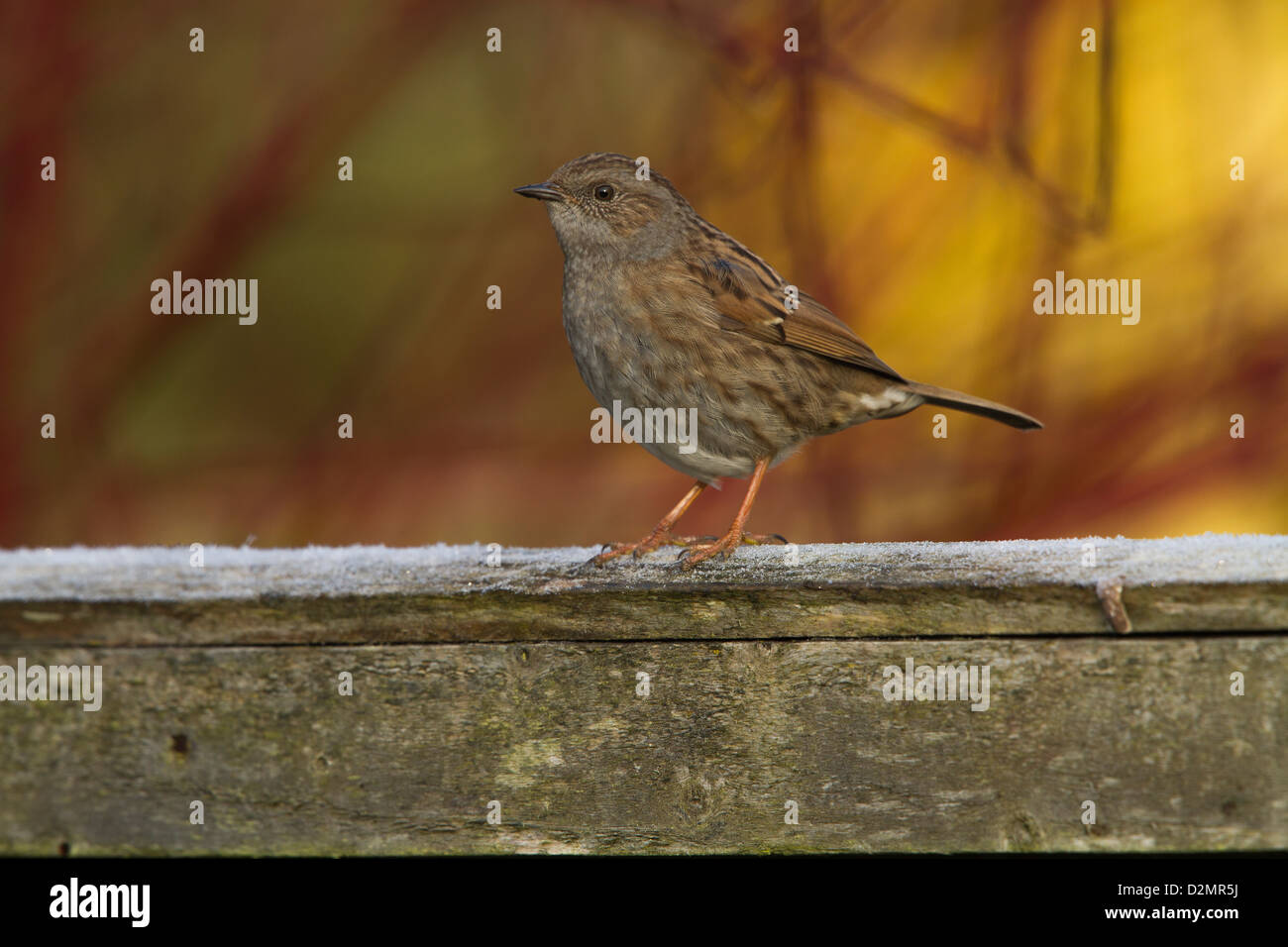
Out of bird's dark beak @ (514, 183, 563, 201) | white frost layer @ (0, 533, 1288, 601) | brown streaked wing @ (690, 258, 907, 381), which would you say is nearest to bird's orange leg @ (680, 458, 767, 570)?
white frost layer @ (0, 533, 1288, 601)

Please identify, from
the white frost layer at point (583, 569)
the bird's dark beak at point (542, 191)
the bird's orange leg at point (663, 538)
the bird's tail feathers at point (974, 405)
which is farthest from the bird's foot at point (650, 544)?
the bird's dark beak at point (542, 191)

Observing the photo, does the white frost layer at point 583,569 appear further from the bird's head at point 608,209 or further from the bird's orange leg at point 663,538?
the bird's head at point 608,209

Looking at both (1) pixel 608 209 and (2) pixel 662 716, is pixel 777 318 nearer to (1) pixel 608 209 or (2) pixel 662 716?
(1) pixel 608 209

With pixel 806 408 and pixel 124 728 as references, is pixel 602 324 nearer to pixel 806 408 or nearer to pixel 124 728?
pixel 806 408

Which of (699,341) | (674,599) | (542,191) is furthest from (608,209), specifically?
(674,599)

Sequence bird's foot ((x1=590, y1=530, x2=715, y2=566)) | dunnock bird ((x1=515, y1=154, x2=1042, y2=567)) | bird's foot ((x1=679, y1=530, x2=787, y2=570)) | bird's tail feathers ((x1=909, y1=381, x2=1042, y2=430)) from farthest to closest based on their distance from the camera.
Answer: dunnock bird ((x1=515, y1=154, x2=1042, y2=567)) < bird's tail feathers ((x1=909, y1=381, x2=1042, y2=430)) < bird's foot ((x1=590, y1=530, x2=715, y2=566)) < bird's foot ((x1=679, y1=530, x2=787, y2=570))

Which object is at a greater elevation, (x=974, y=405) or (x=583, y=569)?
(x=974, y=405)

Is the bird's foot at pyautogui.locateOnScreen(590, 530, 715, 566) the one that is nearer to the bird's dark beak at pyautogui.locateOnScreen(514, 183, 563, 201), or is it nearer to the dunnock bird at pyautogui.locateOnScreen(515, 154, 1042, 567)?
the dunnock bird at pyautogui.locateOnScreen(515, 154, 1042, 567)
